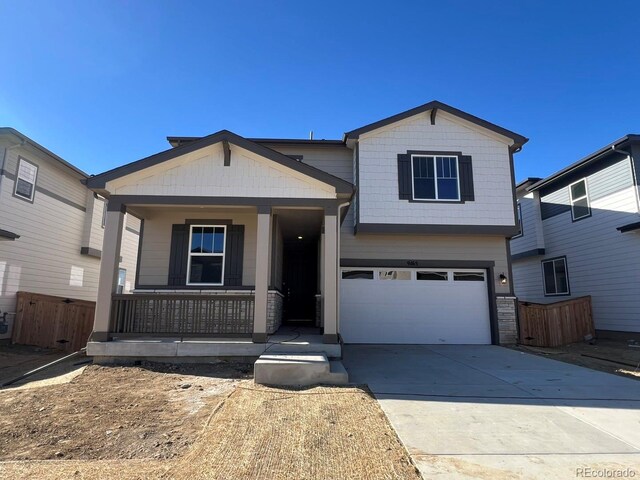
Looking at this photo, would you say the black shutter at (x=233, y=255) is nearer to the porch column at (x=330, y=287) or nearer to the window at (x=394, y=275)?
the porch column at (x=330, y=287)

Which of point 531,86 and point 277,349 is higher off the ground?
point 531,86

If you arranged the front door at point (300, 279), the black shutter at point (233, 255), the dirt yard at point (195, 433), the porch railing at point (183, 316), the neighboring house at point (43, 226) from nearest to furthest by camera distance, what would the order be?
the dirt yard at point (195, 433) < the porch railing at point (183, 316) < the black shutter at point (233, 255) < the neighboring house at point (43, 226) < the front door at point (300, 279)

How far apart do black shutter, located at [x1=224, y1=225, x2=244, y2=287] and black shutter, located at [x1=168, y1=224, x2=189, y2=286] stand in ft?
3.31

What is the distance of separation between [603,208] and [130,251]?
17.6 m

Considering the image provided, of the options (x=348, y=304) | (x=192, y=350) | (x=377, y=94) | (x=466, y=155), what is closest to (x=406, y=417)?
(x=192, y=350)

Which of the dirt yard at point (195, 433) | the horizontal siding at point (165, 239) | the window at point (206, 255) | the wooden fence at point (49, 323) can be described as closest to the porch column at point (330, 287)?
the dirt yard at point (195, 433)

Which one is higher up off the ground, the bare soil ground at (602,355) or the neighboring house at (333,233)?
the neighboring house at (333,233)

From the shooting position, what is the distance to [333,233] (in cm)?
747

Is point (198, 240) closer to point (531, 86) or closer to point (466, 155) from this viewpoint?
point (466, 155)

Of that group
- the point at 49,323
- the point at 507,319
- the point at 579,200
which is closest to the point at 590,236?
the point at 579,200

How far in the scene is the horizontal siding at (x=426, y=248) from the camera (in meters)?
10.8

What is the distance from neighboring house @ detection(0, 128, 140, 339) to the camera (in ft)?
34.4

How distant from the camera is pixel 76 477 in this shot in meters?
2.96

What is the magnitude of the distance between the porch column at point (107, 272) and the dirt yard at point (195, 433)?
1438 millimetres
